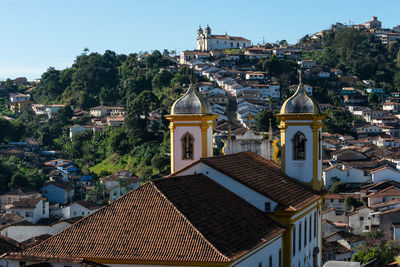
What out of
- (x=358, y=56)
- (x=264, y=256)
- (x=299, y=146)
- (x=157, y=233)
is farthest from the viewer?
(x=358, y=56)

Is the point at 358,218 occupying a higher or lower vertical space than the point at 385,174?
lower

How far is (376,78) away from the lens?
133 meters

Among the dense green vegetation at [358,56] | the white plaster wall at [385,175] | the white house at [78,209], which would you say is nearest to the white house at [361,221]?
the white plaster wall at [385,175]

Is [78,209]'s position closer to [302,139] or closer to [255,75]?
[302,139]

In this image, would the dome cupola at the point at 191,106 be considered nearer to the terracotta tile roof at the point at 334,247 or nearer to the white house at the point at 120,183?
the terracotta tile roof at the point at 334,247

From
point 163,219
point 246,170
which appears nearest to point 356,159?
point 246,170

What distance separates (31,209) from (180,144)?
36826 millimetres

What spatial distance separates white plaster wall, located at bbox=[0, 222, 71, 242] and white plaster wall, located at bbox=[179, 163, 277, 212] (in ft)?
69.9

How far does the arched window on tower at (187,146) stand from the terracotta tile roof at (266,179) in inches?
66.3

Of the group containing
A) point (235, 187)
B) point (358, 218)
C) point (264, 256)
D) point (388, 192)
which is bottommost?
point (358, 218)

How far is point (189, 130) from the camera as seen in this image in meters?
24.2

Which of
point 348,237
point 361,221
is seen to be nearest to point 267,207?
point 348,237

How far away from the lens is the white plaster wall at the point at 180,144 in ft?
78.9

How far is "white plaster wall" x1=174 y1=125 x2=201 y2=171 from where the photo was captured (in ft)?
78.9
